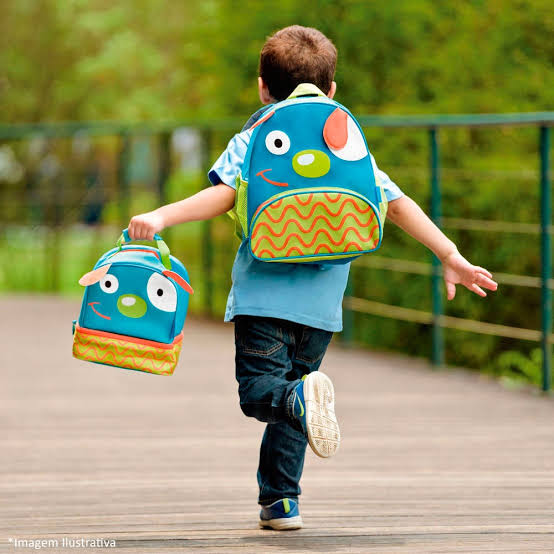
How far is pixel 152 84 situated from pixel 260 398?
21.4m

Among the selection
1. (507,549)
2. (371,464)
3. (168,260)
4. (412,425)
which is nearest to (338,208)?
(168,260)

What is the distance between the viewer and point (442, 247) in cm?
311

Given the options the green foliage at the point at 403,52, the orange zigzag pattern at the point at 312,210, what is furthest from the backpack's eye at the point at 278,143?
the green foliage at the point at 403,52

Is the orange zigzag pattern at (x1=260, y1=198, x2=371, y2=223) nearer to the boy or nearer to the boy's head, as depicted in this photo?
the boy

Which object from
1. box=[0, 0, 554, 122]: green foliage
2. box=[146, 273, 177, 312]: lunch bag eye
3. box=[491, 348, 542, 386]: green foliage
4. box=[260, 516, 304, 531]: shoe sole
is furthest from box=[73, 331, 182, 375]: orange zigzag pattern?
box=[0, 0, 554, 122]: green foliage

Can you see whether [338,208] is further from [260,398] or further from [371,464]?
[371,464]

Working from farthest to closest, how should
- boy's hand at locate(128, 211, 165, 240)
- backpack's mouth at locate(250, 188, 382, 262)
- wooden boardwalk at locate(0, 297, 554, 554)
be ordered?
wooden boardwalk at locate(0, 297, 554, 554)
backpack's mouth at locate(250, 188, 382, 262)
boy's hand at locate(128, 211, 165, 240)

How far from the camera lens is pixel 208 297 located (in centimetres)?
854

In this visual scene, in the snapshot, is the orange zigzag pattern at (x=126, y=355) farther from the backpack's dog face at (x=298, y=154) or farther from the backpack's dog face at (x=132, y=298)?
the backpack's dog face at (x=298, y=154)

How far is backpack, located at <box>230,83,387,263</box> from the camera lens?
300 centimetres

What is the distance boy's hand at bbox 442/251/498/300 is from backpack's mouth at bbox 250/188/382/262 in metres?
0.21

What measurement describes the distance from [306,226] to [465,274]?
378 mm

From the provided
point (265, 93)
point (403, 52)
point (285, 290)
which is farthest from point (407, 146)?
point (285, 290)

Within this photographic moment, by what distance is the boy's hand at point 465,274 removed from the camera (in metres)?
3.04
